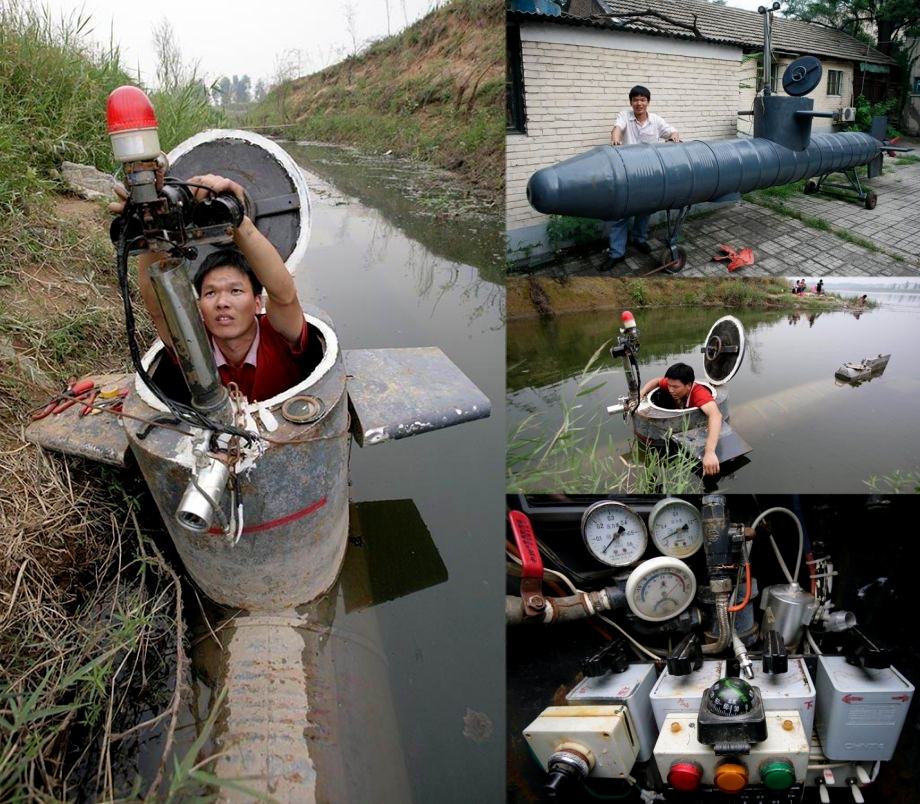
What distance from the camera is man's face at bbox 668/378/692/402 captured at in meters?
3.10

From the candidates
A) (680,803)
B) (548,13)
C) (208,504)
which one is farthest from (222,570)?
(548,13)

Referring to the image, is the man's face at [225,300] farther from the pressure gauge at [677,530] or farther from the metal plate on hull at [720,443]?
the metal plate on hull at [720,443]

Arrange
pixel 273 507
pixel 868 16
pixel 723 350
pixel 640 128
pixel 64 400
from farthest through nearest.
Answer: pixel 868 16, pixel 640 128, pixel 723 350, pixel 64 400, pixel 273 507

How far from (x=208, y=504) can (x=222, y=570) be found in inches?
29.2

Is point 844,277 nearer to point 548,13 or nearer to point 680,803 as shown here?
point 548,13

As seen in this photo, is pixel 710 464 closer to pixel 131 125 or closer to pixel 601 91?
pixel 601 91

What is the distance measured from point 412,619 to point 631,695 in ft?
3.38

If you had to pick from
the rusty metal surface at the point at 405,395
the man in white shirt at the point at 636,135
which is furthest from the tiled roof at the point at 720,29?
the rusty metal surface at the point at 405,395

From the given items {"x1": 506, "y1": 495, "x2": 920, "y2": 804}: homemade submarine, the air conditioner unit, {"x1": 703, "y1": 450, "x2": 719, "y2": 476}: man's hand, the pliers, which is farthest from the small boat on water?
the pliers

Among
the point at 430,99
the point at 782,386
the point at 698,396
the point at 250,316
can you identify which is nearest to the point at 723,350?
the point at 698,396

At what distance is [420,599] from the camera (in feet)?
10.2

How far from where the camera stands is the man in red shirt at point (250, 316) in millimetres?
2055

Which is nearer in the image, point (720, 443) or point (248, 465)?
point (248, 465)

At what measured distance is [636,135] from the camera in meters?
3.57
